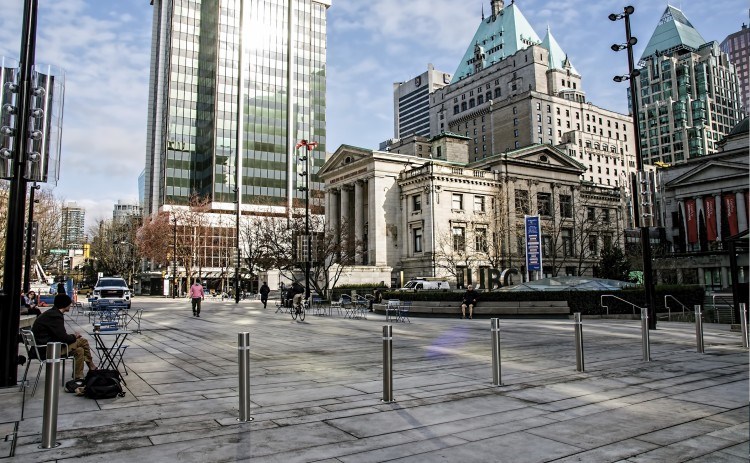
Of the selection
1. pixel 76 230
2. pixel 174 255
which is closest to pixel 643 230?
pixel 174 255

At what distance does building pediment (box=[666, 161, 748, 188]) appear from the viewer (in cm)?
5622

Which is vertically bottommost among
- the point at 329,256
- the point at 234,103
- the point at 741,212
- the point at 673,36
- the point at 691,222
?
the point at 329,256

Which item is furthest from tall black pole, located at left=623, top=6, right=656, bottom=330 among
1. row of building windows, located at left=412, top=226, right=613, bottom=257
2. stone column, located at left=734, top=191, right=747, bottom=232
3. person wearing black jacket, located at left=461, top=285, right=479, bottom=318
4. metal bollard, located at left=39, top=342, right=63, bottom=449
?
stone column, located at left=734, top=191, right=747, bottom=232

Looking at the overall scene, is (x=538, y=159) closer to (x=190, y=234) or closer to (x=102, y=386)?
(x=190, y=234)

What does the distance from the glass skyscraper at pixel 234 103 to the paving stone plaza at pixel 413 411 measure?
84.4 metres

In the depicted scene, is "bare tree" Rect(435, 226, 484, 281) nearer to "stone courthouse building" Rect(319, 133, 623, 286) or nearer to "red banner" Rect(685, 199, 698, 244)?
"stone courthouse building" Rect(319, 133, 623, 286)

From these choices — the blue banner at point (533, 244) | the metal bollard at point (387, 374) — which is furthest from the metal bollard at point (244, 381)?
the blue banner at point (533, 244)

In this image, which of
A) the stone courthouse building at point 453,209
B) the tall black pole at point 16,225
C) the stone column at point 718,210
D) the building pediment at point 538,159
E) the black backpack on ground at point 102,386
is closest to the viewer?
the black backpack on ground at point 102,386

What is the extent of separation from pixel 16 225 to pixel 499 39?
524ft

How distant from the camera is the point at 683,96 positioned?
15938 cm

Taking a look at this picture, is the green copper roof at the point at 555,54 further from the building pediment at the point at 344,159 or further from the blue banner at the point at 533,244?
the blue banner at the point at 533,244

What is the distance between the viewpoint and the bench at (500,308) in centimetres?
2406

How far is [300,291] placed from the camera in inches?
962

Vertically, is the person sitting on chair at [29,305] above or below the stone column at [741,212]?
below
